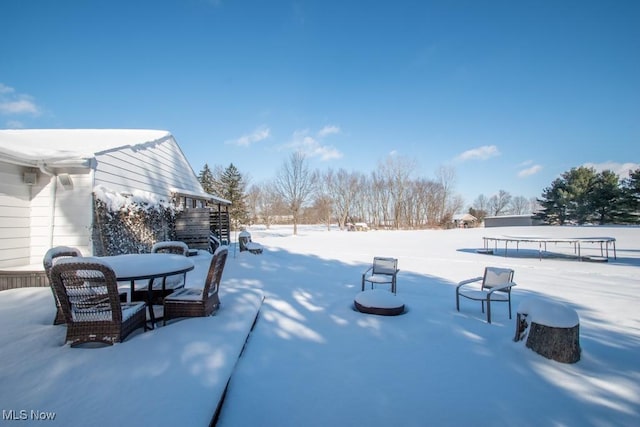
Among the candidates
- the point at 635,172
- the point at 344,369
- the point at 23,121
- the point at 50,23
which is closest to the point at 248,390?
the point at 344,369

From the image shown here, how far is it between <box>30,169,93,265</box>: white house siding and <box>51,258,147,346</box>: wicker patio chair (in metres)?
4.83

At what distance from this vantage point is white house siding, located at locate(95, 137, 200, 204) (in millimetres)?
7680

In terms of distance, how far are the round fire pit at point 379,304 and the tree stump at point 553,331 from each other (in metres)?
1.81

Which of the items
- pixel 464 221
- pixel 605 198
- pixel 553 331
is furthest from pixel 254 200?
pixel 605 198

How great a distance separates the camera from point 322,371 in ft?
9.50

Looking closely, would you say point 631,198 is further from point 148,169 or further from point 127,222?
point 127,222

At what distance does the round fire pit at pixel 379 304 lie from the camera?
15.0 ft

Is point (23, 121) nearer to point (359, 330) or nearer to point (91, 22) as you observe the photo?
point (91, 22)

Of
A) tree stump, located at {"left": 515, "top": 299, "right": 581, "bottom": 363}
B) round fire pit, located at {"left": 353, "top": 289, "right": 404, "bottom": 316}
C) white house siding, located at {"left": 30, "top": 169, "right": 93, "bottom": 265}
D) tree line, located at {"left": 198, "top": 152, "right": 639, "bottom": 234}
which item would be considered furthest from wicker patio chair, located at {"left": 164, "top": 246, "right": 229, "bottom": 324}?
tree line, located at {"left": 198, "top": 152, "right": 639, "bottom": 234}

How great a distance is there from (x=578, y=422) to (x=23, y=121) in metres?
22.8

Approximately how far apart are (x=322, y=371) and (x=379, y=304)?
201 cm

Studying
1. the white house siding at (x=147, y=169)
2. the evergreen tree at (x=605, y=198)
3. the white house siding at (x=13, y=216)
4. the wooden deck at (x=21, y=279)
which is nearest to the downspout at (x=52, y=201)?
the white house siding at (x=13, y=216)

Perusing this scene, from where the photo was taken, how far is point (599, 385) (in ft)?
8.91

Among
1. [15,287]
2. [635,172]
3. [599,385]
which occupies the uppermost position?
[635,172]
